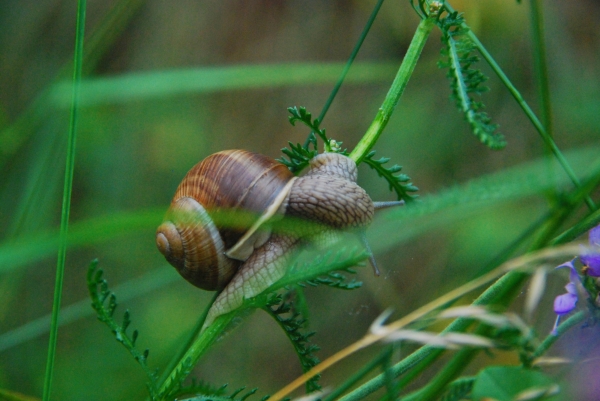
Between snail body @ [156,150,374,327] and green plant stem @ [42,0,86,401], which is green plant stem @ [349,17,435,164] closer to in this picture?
snail body @ [156,150,374,327]

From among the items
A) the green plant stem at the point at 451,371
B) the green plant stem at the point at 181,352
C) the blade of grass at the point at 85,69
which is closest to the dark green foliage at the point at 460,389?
the green plant stem at the point at 451,371

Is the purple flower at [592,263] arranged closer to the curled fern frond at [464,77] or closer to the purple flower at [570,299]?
Result: the purple flower at [570,299]

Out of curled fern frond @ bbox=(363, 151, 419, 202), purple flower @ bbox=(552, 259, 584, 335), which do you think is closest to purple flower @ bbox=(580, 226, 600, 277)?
purple flower @ bbox=(552, 259, 584, 335)

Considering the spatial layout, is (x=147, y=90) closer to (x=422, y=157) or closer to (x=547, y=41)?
(x=422, y=157)

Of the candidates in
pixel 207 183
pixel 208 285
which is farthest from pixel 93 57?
pixel 208 285

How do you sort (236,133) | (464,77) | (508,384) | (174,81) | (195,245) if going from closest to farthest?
(508,384) → (464,77) → (195,245) → (174,81) → (236,133)

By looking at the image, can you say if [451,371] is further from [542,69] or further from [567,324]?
[542,69]

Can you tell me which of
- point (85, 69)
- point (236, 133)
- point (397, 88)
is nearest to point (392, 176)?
point (397, 88)
